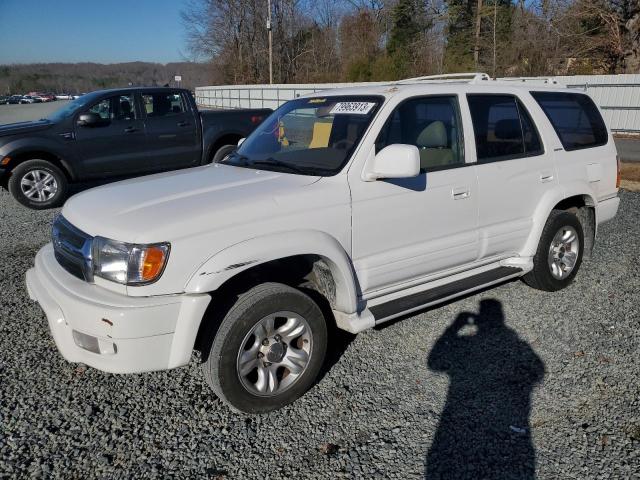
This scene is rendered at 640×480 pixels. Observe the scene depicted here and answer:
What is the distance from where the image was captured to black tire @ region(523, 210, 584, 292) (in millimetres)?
4492

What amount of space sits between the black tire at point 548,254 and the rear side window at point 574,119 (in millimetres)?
641

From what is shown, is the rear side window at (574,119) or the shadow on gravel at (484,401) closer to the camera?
the shadow on gravel at (484,401)

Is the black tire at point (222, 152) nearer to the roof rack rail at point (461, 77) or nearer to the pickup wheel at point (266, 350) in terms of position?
the roof rack rail at point (461, 77)

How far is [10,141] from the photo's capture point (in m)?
7.88

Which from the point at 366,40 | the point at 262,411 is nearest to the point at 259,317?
the point at 262,411

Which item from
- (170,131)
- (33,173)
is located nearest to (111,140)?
(170,131)

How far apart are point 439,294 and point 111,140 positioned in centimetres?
675

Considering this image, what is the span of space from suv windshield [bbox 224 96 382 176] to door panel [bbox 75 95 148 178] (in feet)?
16.9

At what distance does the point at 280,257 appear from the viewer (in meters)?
2.92

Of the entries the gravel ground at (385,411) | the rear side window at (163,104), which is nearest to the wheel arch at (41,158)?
the rear side window at (163,104)

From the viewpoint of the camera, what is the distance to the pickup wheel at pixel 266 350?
Result: 2826mm

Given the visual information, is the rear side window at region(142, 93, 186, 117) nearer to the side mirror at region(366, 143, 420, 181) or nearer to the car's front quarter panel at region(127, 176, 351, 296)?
the car's front quarter panel at region(127, 176, 351, 296)

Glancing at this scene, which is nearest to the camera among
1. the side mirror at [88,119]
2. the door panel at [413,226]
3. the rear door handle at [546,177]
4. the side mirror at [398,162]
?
the side mirror at [398,162]

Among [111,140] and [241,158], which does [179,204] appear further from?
[111,140]
